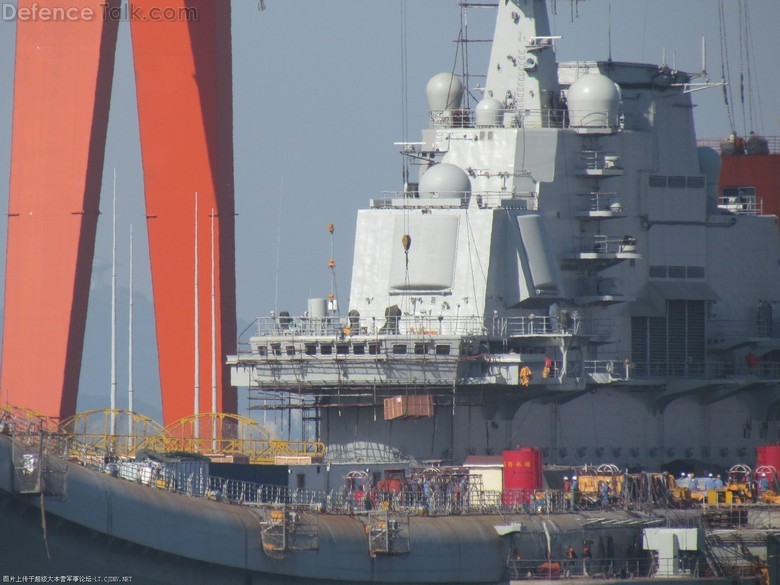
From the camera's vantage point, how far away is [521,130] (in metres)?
53.4

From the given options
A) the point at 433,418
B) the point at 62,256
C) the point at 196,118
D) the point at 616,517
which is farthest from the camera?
the point at 196,118

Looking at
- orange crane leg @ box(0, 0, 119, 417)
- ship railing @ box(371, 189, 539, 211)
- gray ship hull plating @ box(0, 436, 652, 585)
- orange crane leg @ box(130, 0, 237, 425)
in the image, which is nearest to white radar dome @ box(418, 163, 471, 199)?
ship railing @ box(371, 189, 539, 211)

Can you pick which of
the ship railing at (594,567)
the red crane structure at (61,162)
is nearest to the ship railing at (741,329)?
the ship railing at (594,567)

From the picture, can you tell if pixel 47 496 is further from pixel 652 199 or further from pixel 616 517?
pixel 652 199

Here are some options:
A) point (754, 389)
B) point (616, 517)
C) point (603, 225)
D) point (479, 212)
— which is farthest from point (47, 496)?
point (754, 389)

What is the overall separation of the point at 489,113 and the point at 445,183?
3324 mm

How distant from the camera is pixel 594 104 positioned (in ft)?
178

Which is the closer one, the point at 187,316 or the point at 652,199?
the point at 652,199

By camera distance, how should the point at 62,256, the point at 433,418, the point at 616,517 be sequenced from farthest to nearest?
1. the point at 62,256
2. the point at 433,418
3. the point at 616,517

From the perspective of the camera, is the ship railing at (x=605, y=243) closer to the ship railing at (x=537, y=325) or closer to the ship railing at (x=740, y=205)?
the ship railing at (x=537, y=325)

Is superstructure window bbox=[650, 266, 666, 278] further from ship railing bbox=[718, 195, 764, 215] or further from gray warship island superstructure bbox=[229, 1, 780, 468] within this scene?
ship railing bbox=[718, 195, 764, 215]

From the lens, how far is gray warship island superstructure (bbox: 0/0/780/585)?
4134 cm

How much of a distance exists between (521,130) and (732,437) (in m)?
11.8

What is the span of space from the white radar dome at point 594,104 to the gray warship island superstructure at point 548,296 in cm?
7
